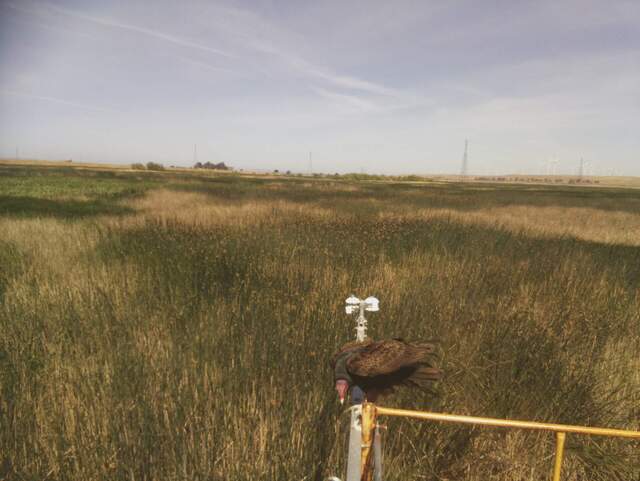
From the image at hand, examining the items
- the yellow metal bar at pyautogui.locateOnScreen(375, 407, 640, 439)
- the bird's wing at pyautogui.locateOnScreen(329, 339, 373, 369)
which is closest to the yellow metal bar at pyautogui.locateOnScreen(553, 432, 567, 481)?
the yellow metal bar at pyautogui.locateOnScreen(375, 407, 640, 439)

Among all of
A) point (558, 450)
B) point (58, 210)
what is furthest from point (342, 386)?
point (58, 210)

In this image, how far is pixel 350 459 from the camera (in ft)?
2.63

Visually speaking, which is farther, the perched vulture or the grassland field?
the grassland field

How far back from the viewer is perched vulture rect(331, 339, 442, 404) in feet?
2.54

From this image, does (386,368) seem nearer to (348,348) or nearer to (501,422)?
(348,348)

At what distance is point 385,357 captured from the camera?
787 millimetres

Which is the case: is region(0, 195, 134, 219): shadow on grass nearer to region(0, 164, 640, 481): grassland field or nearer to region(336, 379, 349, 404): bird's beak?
region(0, 164, 640, 481): grassland field

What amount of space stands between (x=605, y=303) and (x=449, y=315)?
2.29 m

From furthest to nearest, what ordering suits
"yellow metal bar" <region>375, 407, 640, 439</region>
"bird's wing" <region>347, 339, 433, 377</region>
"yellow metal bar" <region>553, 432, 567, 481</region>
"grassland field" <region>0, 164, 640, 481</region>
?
"grassland field" <region>0, 164, 640, 481</region> < "yellow metal bar" <region>553, 432, 567, 481</region> < "yellow metal bar" <region>375, 407, 640, 439</region> < "bird's wing" <region>347, 339, 433, 377</region>

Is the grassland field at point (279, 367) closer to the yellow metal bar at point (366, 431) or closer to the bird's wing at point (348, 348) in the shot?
the yellow metal bar at point (366, 431)

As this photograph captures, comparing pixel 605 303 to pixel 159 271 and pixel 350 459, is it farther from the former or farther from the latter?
pixel 159 271

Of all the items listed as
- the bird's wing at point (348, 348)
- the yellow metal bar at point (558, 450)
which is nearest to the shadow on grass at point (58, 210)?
the bird's wing at point (348, 348)

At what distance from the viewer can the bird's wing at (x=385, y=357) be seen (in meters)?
0.77

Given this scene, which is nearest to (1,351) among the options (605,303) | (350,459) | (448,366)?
(350,459)
